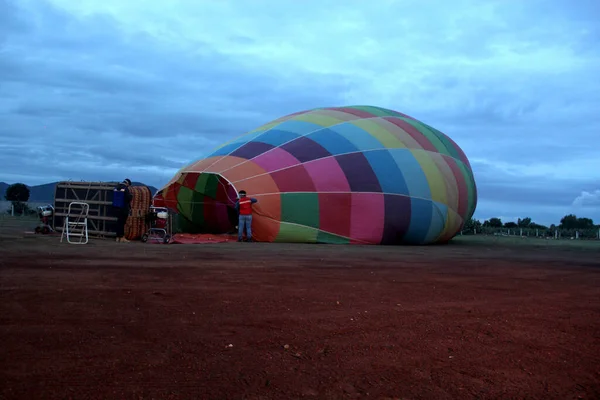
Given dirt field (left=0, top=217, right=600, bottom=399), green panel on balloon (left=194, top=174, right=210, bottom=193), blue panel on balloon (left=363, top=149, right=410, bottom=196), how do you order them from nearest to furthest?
dirt field (left=0, top=217, right=600, bottom=399) < blue panel on balloon (left=363, top=149, right=410, bottom=196) < green panel on balloon (left=194, top=174, right=210, bottom=193)

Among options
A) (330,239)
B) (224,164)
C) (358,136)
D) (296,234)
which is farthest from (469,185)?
(224,164)

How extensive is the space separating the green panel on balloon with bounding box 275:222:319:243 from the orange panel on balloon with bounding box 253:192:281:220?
0.30 meters

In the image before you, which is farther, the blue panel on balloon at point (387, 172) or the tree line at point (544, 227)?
the tree line at point (544, 227)

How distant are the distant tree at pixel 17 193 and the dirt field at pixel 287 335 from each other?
87.4 feet

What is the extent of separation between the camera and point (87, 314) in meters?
3.58

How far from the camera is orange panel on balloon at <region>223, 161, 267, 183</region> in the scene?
12.0m

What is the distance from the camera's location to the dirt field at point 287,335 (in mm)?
2365

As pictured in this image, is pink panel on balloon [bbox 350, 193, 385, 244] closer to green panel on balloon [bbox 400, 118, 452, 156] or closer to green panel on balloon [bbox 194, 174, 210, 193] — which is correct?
green panel on balloon [bbox 400, 118, 452, 156]

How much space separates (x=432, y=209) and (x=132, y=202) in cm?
716

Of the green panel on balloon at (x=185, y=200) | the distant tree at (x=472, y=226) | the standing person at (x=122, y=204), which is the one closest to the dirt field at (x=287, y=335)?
the standing person at (x=122, y=204)

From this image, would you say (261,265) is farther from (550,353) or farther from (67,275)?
(550,353)

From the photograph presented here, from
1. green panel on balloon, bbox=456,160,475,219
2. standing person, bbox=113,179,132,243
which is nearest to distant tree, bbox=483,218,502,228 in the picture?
green panel on balloon, bbox=456,160,475,219

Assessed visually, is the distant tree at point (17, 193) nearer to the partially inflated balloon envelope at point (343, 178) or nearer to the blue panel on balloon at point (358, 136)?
the partially inflated balloon envelope at point (343, 178)

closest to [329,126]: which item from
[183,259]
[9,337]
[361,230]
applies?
[361,230]
